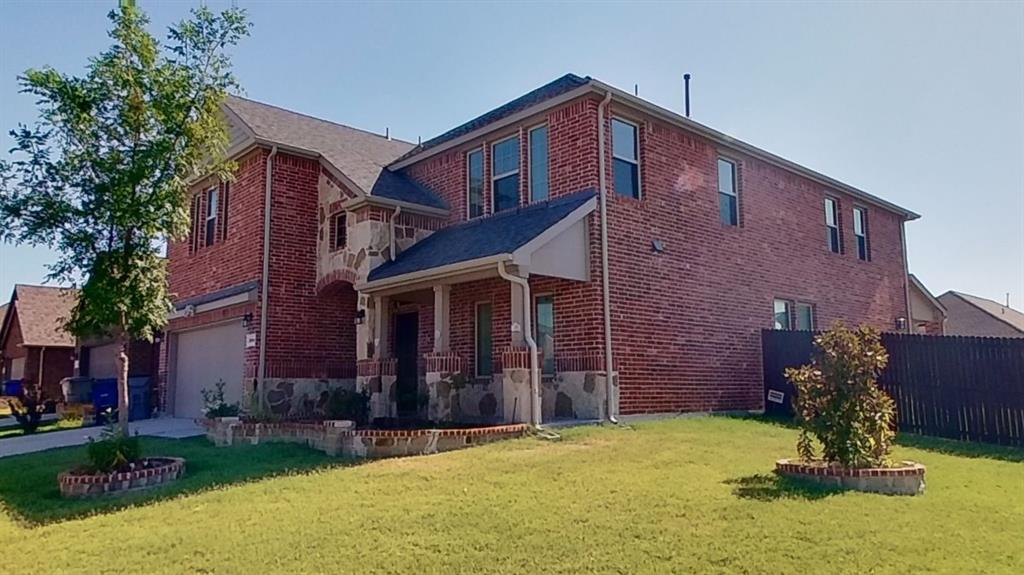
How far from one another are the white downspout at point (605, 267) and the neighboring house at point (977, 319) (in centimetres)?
3213

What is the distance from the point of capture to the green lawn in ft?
16.7

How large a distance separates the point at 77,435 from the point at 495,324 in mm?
8665

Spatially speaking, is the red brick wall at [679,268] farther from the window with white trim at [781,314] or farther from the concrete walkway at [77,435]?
the concrete walkway at [77,435]

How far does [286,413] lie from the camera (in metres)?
14.5

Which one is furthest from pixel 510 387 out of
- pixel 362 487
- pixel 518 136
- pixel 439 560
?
pixel 439 560

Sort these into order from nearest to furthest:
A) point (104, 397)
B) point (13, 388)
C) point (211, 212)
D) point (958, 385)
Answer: point (958, 385)
point (211, 212)
point (104, 397)
point (13, 388)

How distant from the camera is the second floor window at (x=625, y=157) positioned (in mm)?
12711

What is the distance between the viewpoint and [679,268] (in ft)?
44.2

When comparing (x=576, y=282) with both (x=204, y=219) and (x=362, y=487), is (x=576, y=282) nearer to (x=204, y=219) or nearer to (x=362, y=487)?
(x=362, y=487)

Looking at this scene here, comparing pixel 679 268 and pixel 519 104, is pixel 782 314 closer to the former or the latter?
pixel 679 268

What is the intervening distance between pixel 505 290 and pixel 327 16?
214 inches

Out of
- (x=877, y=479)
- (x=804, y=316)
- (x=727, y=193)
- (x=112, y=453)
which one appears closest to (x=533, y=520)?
(x=877, y=479)

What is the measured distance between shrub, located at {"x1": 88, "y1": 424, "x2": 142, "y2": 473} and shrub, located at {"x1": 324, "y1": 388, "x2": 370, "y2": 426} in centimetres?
→ 429

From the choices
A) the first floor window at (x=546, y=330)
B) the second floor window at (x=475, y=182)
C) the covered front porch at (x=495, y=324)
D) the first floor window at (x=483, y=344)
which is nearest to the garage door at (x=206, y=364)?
the covered front porch at (x=495, y=324)
